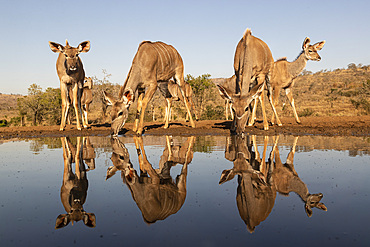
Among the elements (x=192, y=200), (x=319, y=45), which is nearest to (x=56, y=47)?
(x=192, y=200)

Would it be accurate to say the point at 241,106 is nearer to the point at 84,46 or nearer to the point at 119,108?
the point at 119,108

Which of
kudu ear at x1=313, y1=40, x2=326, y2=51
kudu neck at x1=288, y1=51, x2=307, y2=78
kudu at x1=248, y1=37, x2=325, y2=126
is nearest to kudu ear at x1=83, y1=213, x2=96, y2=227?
kudu at x1=248, y1=37, x2=325, y2=126

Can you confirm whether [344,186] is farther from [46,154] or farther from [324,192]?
[46,154]

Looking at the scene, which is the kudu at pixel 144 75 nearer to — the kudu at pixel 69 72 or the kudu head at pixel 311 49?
the kudu at pixel 69 72

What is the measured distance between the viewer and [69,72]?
14594mm

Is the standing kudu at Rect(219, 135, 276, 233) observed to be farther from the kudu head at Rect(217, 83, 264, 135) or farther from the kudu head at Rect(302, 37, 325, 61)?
the kudu head at Rect(302, 37, 325, 61)

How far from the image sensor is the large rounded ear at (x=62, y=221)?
12.6ft

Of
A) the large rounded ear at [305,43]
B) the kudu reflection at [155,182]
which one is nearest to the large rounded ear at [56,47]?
the kudu reflection at [155,182]

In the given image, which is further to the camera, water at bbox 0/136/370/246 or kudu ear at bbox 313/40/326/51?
kudu ear at bbox 313/40/326/51

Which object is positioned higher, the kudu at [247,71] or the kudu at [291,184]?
the kudu at [247,71]

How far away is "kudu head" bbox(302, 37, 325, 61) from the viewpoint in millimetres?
16427

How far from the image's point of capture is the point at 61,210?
4402mm

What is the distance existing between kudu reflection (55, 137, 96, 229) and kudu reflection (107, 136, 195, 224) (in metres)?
0.58

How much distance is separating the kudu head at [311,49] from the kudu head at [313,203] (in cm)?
1317
